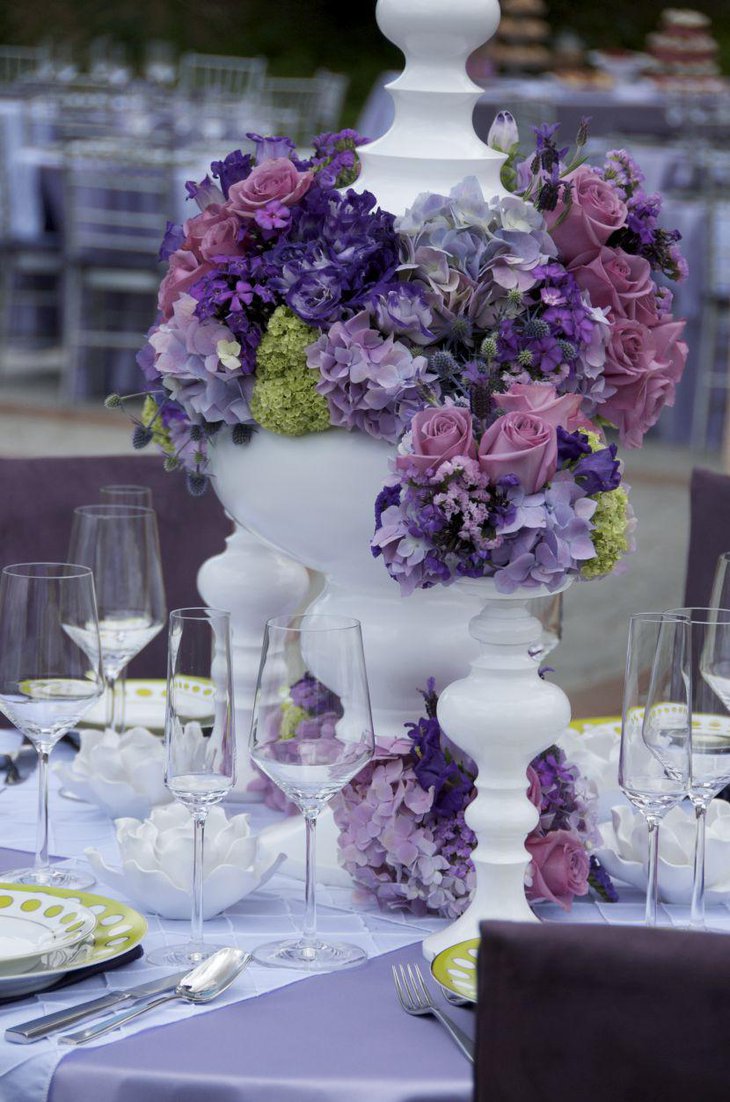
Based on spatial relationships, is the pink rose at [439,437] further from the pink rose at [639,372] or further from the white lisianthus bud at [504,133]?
the white lisianthus bud at [504,133]

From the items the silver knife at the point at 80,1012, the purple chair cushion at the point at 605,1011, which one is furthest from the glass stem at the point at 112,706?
the purple chair cushion at the point at 605,1011

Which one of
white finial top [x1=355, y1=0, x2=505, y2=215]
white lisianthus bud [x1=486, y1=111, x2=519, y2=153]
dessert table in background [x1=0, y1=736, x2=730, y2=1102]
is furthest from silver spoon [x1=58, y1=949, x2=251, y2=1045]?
white lisianthus bud [x1=486, y1=111, x2=519, y2=153]

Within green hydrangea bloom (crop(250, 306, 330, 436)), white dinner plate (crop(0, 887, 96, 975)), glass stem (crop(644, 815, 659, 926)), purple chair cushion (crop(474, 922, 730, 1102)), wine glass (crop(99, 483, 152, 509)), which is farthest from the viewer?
wine glass (crop(99, 483, 152, 509))

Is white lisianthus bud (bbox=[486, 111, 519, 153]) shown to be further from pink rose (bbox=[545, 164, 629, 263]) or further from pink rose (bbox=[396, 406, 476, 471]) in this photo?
pink rose (bbox=[396, 406, 476, 471])

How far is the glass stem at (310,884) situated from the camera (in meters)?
1.23

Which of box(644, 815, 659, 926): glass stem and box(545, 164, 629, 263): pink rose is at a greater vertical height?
box(545, 164, 629, 263): pink rose

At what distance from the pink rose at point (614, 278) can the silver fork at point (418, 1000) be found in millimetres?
589

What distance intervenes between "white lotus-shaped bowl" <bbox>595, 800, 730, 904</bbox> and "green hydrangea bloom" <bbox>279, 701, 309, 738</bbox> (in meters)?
0.35

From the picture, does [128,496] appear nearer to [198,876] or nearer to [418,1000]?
[198,876]

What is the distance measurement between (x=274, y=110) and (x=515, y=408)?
964 centimetres

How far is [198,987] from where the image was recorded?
1.15m

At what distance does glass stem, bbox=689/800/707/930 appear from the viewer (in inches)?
50.0

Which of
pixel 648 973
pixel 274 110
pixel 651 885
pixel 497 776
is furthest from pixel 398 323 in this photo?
pixel 274 110

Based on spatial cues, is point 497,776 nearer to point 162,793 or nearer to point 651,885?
point 651,885
